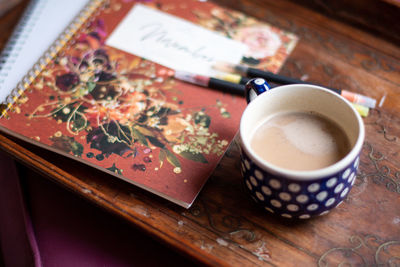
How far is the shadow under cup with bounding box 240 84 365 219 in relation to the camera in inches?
14.5

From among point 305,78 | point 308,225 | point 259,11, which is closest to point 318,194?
point 308,225

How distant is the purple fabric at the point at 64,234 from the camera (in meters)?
0.54

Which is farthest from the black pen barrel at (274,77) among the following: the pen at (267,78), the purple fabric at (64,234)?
the purple fabric at (64,234)

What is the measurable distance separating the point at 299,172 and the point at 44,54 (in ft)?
1.50

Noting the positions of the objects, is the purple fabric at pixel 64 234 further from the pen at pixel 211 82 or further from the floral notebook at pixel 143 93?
the pen at pixel 211 82

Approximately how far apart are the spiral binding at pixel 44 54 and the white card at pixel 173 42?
7cm

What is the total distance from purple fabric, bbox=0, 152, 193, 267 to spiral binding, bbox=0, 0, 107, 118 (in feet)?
0.43

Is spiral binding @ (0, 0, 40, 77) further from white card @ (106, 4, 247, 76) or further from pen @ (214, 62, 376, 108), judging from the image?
pen @ (214, 62, 376, 108)

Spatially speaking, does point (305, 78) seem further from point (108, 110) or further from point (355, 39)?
point (108, 110)

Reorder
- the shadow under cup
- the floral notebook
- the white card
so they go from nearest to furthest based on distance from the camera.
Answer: the shadow under cup, the floral notebook, the white card

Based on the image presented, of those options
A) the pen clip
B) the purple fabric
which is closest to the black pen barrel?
the pen clip

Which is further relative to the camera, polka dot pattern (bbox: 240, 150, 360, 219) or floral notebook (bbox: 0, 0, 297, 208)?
floral notebook (bbox: 0, 0, 297, 208)

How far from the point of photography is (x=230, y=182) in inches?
19.0

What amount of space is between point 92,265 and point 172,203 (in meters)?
0.17
